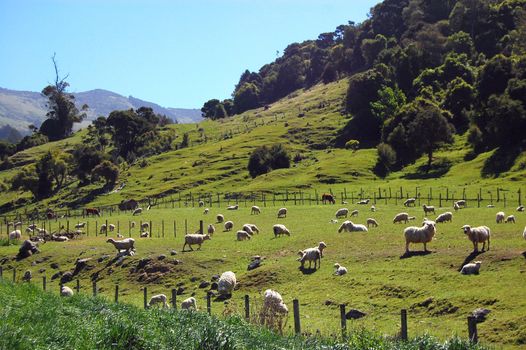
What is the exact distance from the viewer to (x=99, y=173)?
105375mm

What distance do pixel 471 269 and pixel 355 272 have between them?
19.2 feet

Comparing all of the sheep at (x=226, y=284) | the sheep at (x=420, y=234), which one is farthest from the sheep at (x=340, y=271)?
the sheep at (x=226, y=284)

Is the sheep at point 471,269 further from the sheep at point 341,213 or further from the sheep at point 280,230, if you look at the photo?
the sheep at point 341,213

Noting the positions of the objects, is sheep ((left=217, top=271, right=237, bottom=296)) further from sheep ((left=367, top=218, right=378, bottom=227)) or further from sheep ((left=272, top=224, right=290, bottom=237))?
sheep ((left=367, top=218, right=378, bottom=227))

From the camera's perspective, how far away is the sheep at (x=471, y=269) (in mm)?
26250

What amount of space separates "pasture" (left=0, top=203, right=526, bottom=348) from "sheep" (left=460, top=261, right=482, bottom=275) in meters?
0.29

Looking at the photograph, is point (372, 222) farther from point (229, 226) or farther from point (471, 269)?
point (471, 269)

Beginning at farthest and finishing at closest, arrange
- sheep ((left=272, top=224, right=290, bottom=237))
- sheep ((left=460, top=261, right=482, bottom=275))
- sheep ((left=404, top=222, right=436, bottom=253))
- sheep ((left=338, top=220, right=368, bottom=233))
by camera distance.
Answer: sheep ((left=272, top=224, right=290, bottom=237)) < sheep ((left=338, top=220, right=368, bottom=233)) < sheep ((left=404, top=222, right=436, bottom=253)) < sheep ((left=460, top=261, right=482, bottom=275))

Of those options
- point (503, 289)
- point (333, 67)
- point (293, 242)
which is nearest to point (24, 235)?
point (293, 242)

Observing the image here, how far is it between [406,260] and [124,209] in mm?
60200

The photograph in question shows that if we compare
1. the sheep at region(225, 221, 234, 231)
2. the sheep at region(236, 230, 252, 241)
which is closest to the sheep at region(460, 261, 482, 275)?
the sheep at region(236, 230, 252, 241)

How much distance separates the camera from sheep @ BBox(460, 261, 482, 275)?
86.1 feet

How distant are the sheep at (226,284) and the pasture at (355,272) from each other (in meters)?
0.49

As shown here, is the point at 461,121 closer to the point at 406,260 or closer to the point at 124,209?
the point at 124,209
